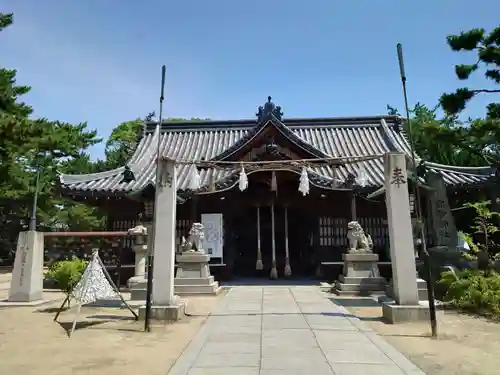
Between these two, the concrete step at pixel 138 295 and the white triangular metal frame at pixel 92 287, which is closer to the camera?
the white triangular metal frame at pixel 92 287

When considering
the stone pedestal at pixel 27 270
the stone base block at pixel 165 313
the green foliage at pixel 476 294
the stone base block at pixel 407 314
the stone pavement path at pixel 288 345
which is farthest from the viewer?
the stone pedestal at pixel 27 270

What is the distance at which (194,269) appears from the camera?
41.8 feet

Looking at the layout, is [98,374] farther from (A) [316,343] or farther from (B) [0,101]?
(B) [0,101]

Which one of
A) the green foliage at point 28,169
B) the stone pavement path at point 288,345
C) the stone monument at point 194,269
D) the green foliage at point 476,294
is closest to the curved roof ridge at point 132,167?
the green foliage at point 28,169

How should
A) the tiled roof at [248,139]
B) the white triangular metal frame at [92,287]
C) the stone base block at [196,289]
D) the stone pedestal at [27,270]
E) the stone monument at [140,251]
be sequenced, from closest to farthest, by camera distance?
the white triangular metal frame at [92,287] → the stone pedestal at [27,270] → the stone base block at [196,289] → the stone monument at [140,251] → the tiled roof at [248,139]

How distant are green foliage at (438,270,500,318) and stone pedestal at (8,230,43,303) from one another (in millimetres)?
12395

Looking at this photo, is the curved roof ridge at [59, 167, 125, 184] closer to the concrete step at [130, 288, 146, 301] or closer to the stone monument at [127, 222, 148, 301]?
the stone monument at [127, 222, 148, 301]

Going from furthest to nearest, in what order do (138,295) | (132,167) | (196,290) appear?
1. (132,167)
2. (196,290)
3. (138,295)

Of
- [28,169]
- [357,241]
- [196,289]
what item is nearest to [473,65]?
[357,241]

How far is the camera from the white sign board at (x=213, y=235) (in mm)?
16312

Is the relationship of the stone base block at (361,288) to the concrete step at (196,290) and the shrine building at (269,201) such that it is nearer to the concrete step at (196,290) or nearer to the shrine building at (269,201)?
the shrine building at (269,201)

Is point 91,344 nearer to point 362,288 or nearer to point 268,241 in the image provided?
point 362,288

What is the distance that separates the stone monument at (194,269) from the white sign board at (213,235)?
3.43 metres

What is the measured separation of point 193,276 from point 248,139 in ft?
25.7
